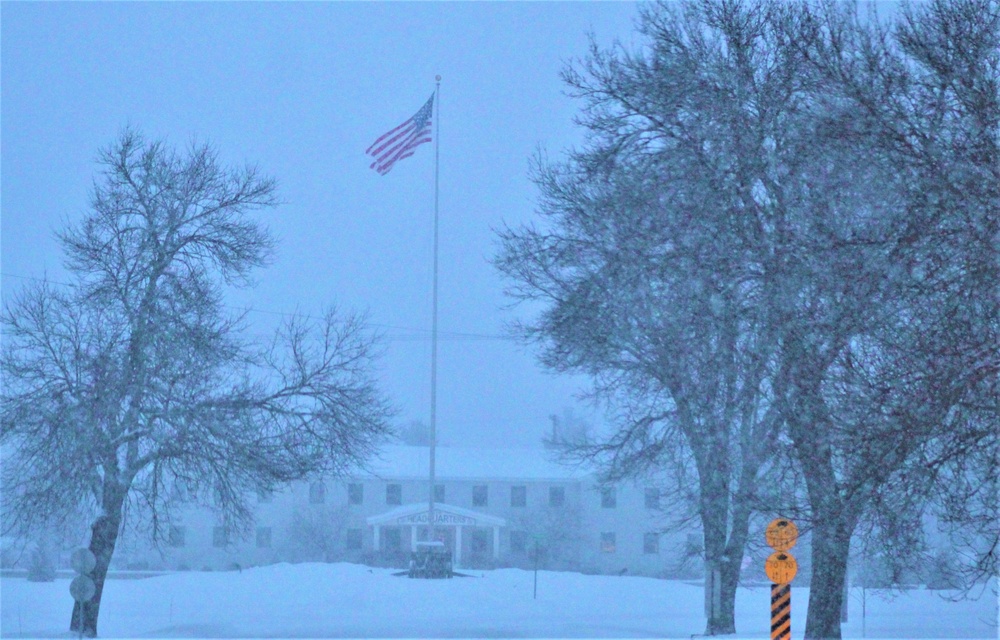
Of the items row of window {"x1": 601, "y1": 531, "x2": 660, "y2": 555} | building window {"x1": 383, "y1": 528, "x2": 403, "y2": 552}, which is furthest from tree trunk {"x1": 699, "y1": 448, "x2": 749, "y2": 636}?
building window {"x1": 383, "y1": 528, "x2": 403, "y2": 552}

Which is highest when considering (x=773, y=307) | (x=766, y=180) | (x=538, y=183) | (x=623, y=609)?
(x=538, y=183)

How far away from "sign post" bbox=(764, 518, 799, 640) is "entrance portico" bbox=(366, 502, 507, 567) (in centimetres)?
3824

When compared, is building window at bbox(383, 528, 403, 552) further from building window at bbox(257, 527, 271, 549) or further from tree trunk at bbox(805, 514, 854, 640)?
tree trunk at bbox(805, 514, 854, 640)

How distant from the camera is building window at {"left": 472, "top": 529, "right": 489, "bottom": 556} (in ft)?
180

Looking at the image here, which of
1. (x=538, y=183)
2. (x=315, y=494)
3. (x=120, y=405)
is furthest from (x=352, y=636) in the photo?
(x=315, y=494)

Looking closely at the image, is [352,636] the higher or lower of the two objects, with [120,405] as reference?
lower

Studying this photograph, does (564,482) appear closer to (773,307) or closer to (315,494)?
(315,494)

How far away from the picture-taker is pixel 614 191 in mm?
17781

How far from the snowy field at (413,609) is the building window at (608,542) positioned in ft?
44.9

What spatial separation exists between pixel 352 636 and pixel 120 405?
19.7 feet

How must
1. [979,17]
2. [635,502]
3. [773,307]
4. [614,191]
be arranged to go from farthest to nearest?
[635,502], [614,191], [773,307], [979,17]

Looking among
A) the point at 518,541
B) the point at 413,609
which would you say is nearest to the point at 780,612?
the point at 413,609

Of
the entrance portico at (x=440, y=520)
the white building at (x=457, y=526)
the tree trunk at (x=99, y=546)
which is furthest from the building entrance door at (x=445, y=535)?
the tree trunk at (x=99, y=546)

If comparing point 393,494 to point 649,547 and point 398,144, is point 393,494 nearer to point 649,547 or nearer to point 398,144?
point 649,547
